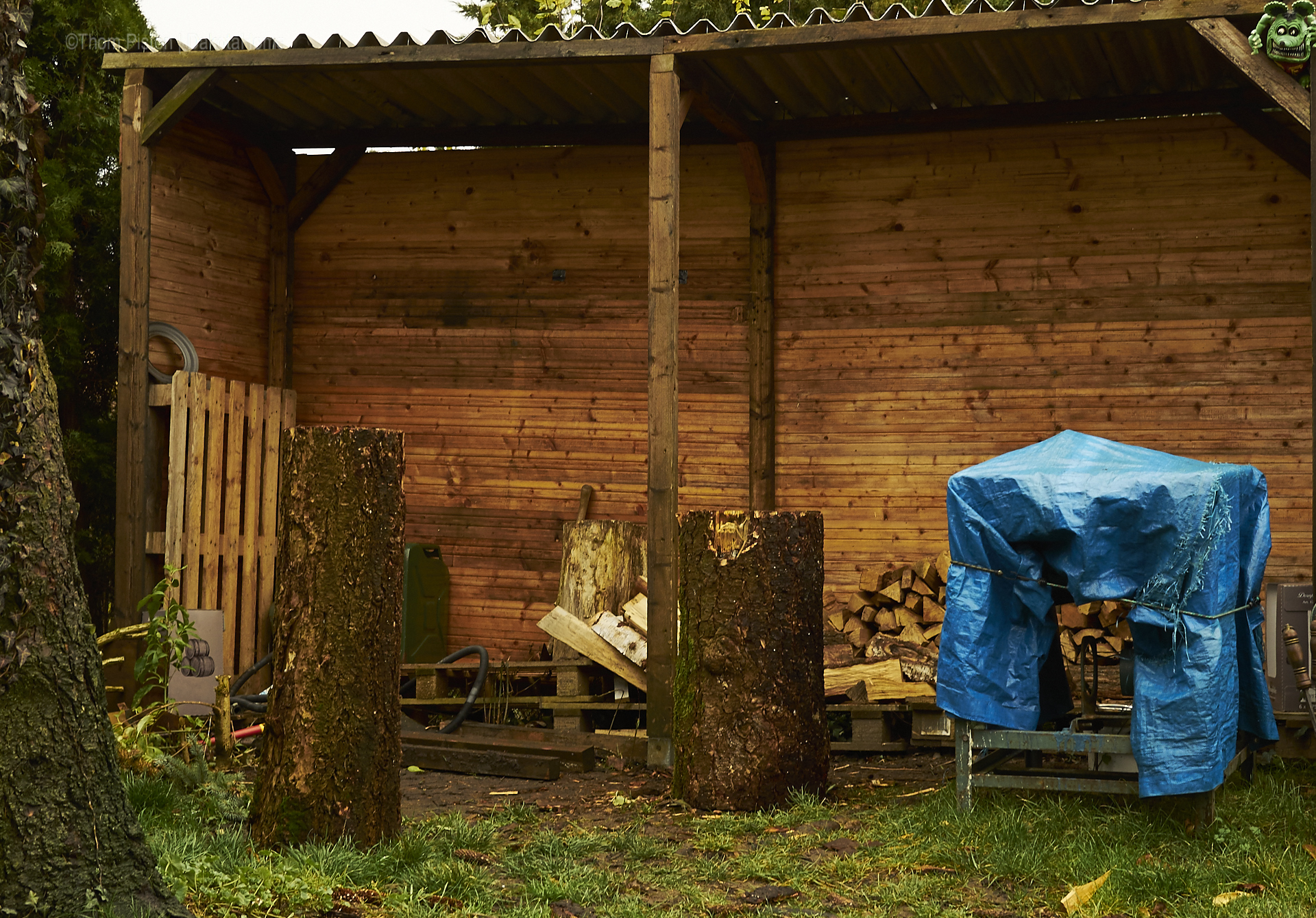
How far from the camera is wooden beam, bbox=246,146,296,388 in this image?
32.6ft

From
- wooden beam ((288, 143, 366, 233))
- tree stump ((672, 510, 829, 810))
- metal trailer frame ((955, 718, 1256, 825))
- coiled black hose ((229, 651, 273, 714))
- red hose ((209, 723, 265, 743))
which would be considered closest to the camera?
metal trailer frame ((955, 718, 1256, 825))

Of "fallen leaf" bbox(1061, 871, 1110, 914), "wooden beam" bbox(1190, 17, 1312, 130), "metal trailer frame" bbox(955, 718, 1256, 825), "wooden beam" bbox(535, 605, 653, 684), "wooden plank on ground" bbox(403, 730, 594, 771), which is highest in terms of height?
"wooden beam" bbox(1190, 17, 1312, 130)

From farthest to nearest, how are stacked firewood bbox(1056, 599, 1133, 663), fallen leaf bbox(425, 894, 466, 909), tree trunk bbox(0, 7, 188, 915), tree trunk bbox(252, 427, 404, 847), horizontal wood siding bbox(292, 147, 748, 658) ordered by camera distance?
horizontal wood siding bbox(292, 147, 748, 658) → stacked firewood bbox(1056, 599, 1133, 663) → tree trunk bbox(252, 427, 404, 847) → fallen leaf bbox(425, 894, 466, 909) → tree trunk bbox(0, 7, 188, 915)

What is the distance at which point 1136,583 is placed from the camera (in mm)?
5312

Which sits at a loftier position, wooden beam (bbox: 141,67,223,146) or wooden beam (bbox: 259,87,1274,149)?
wooden beam (bbox: 259,87,1274,149)

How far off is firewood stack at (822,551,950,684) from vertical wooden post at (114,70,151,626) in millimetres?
4548

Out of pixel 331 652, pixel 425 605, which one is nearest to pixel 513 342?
pixel 425 605

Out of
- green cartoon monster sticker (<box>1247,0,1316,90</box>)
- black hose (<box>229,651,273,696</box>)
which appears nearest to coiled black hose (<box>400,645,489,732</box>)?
black hose (<box>229,651,273,696</box>)

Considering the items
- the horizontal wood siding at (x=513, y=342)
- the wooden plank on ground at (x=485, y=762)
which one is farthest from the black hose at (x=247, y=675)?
the horizontal wood siding at (x=513, y=342)

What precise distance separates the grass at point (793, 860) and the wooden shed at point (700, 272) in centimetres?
183

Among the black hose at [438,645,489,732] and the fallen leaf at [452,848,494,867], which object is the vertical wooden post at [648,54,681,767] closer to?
the black hose at [438,645,489,732]

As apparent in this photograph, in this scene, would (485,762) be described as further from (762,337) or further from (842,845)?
(762,337)

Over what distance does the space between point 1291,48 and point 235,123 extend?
7.24 meters

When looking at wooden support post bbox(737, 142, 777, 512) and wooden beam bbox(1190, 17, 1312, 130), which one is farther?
wooden support post bbox(737, 142, 777, 512)
